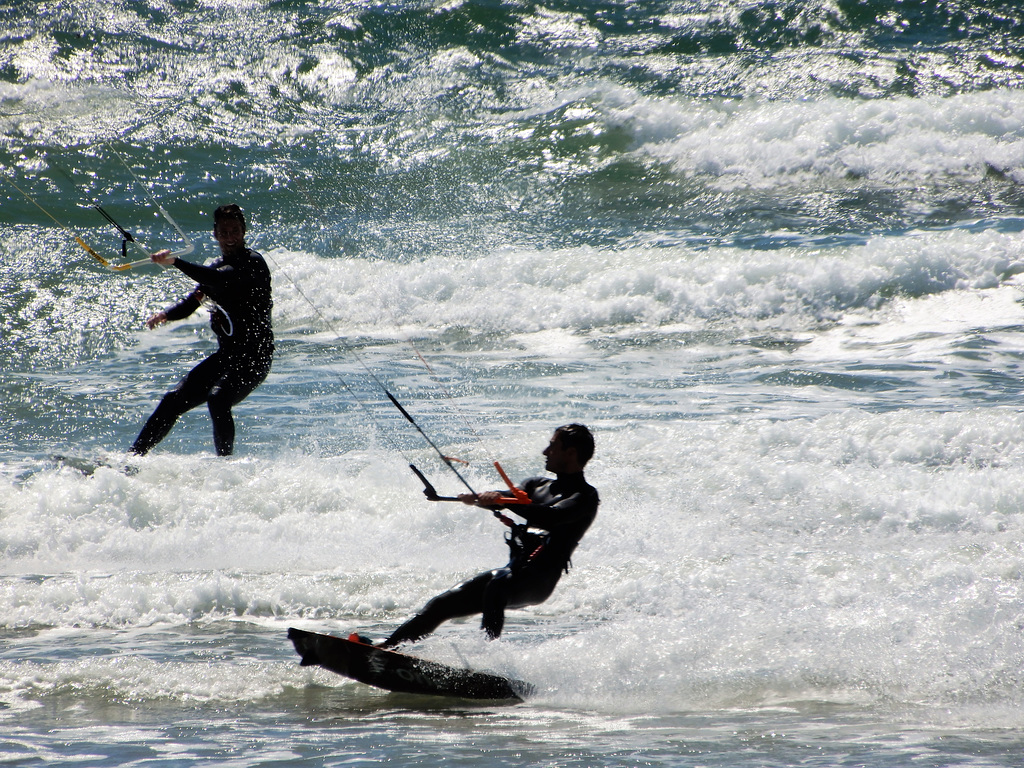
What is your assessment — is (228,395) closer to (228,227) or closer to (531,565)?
(228,227)

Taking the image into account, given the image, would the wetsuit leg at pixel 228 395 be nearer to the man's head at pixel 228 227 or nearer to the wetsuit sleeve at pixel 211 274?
the wetsuit sleeve at pixel 211 274

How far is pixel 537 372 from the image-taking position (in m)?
9.73

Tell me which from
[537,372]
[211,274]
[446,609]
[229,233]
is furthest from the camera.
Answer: [537,372]

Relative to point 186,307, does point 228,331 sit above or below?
below

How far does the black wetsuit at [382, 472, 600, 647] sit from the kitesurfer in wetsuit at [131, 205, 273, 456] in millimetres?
2593

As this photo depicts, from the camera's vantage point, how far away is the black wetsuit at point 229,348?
5910 millimetres

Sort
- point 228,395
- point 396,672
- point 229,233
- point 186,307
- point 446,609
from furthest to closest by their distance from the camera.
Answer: point 228,395 < point 186,307 < point 229,233 < point 446,609 < point 396,672

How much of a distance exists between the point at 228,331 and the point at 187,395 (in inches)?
21.1

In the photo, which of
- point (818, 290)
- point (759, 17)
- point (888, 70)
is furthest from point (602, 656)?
point (759, 17)

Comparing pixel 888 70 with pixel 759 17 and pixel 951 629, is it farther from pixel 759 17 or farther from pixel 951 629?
pixel 951 629

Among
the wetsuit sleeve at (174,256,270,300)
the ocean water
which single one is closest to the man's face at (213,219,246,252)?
the wetsuit sleeve at (174,256,270,300)

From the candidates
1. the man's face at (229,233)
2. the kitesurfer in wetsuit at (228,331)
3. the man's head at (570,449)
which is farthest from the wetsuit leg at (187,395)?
the man's head at (570,449)

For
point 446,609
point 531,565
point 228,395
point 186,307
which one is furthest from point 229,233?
point 531,565

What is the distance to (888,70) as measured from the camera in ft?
52.1
